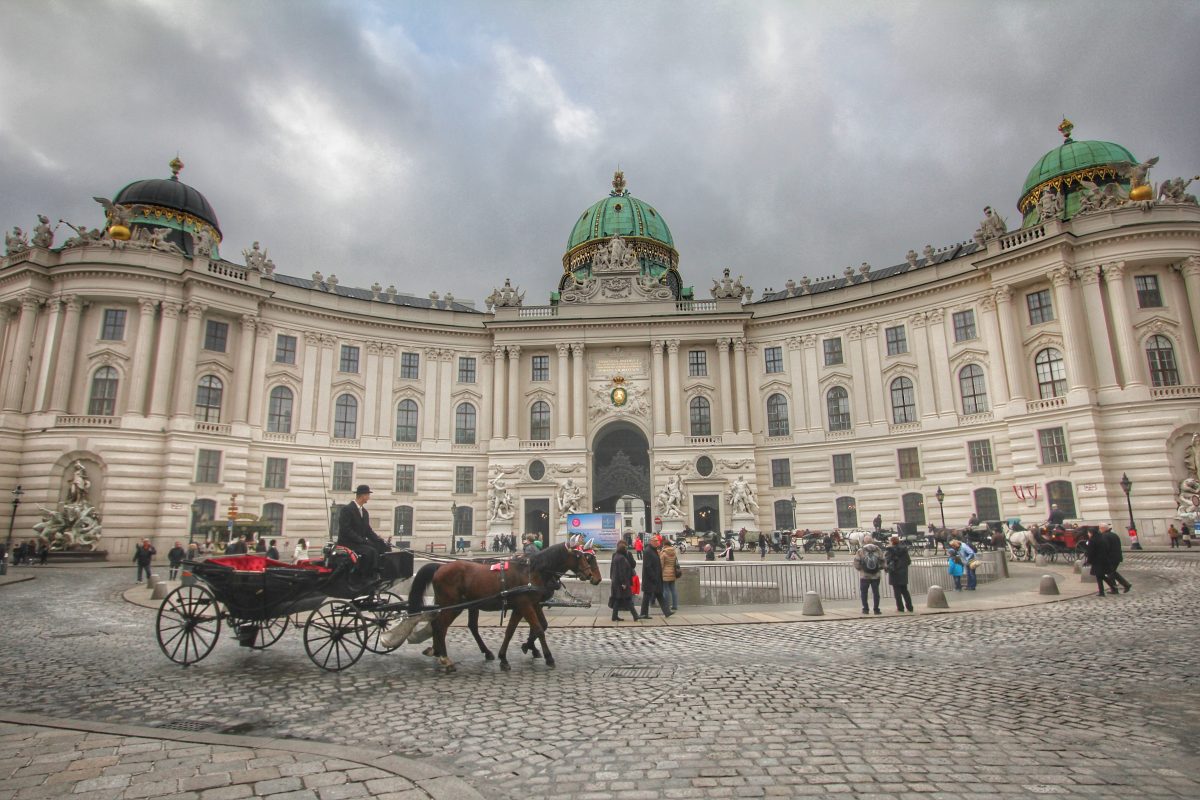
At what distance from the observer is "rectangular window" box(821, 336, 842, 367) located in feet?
151

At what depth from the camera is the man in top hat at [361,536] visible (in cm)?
995

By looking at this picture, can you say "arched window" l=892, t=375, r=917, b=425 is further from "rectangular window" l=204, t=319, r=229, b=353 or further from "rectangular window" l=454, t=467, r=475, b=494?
"rectangular window" l=204, t=319, r=229, b=353

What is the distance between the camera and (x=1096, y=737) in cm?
620

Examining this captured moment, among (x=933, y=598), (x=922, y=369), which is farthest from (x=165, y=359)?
(x=922, y=369)

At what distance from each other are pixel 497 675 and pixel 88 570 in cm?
2906

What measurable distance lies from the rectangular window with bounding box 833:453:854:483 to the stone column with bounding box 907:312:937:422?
3789 mm

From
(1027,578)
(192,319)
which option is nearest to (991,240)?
(1027,578)

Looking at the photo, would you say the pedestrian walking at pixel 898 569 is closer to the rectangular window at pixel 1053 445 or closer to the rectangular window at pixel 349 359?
the rectangular window at pixel 1053 445

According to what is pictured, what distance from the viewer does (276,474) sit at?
1638 inches

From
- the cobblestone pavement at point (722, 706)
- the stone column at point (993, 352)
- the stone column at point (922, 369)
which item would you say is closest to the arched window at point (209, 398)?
the cobblestone pavement at point (722, 706)

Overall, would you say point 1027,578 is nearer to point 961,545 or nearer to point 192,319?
point 961,545

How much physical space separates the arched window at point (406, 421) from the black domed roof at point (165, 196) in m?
19.2

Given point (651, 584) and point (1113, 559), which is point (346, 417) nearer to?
point (651, 584)

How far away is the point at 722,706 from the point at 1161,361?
134ft
